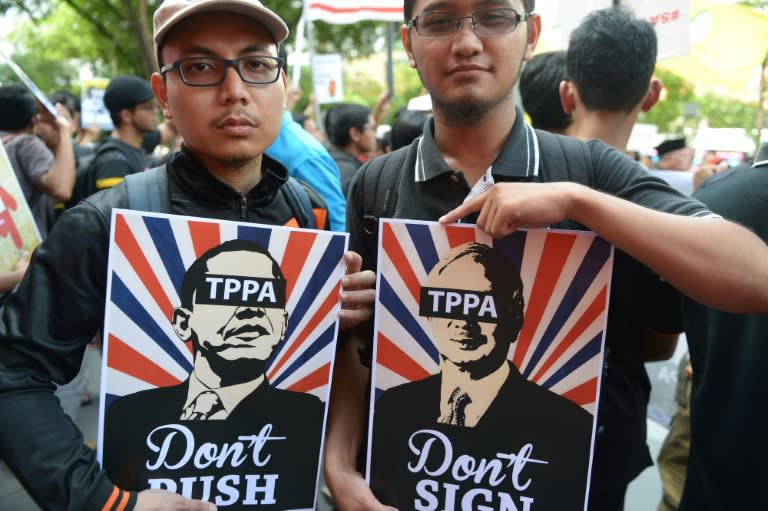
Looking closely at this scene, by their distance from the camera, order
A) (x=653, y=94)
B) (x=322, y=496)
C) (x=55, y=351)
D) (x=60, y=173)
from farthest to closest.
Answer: (x=322, y=496) < (x=60, y=173) < (x=653, y=94) < (x=55, y=351)

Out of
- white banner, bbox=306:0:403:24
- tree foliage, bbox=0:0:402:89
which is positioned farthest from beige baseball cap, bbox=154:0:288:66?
tree foliage, bbox=0:0:402:89

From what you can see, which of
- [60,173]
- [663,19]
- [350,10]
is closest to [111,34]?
[350,10]

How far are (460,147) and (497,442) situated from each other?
2.44ft

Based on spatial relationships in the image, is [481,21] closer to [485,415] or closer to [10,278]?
[485,415]

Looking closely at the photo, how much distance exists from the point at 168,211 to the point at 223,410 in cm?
50

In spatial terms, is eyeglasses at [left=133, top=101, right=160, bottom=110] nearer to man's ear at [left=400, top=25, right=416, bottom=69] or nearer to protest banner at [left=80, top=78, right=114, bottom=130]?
man's ear at [left=400, top=25, right=416, bottom=69]

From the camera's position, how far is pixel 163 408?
145cm

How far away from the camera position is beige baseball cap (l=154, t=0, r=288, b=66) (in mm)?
1556

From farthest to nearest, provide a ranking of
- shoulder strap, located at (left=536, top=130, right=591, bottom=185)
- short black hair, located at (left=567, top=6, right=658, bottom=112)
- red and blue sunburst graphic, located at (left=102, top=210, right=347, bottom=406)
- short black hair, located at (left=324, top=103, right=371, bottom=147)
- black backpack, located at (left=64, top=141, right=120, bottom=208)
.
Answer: short black hair, located at (left=324, top=103, right=371, bottom=147) → black backpack, located at (left=64, top=141, right=120, bottom=208) → short black hair, located at (left=567, top=6, right=658, bottom=112) → shoulder strap, located at (left=536, top=130, right=591, bottom=185) → red and blue sunburst graphic, located at (left=102, top=210, right=347, bottom=406)

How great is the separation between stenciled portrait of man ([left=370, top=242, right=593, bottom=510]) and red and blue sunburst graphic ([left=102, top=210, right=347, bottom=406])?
11.1 inches

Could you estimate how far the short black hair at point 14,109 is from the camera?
4180 mm

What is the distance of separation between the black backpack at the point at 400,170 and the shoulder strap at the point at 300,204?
174 millimetres

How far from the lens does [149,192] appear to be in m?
1.62

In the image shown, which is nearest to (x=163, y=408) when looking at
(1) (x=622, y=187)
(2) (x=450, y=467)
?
(2) (x=450, y=467)
